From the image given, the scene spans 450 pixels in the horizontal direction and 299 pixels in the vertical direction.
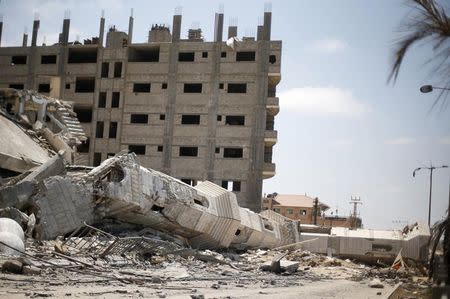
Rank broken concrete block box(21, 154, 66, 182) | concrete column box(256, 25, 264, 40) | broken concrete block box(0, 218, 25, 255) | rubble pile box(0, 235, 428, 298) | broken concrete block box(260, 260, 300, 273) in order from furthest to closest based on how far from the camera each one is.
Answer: concrete column box(256, 25, 264, 40)
broken concrete block box(260, 260, 300, 273)
broken concrete block box(21, 154, 66, 182)
broken concrete block box(0, 218, 25, 255)
rubble pile box(0, 235, 428, 298)

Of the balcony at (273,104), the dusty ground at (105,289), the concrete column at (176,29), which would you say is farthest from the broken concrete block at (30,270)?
the concrete column at (176,29)

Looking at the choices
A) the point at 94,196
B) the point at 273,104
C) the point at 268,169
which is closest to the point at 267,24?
the point at 273,104

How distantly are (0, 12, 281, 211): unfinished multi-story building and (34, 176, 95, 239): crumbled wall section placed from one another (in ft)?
72.1

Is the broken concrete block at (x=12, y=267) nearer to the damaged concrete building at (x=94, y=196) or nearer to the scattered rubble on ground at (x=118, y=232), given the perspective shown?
the scattered rubble on ground at (x=118, y=232)

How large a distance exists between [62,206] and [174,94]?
85.6 feet

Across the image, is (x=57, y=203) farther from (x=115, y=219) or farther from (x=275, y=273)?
(x=275, y=273)

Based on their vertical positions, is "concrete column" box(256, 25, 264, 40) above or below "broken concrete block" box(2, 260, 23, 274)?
above

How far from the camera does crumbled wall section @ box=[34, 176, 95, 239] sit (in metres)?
15.4

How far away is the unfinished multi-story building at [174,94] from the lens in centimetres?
3916

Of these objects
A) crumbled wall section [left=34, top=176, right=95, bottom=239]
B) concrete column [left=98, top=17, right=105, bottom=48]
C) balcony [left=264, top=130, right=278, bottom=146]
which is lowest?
crumbled wall section [left=34, top=176, right=95, bottom=239]

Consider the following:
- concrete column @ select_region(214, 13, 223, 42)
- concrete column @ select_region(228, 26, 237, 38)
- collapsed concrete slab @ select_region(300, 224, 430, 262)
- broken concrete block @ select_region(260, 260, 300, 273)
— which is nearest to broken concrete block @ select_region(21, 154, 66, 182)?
broken concrete block @ select_region(260, 260, 300, 273)

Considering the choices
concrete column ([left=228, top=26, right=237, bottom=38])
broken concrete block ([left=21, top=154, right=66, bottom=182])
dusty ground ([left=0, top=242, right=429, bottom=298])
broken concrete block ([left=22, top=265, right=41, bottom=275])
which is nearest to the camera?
dusty ground ([left=0, top=242, right=429, bottom=298])

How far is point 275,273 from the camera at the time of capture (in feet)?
57.1

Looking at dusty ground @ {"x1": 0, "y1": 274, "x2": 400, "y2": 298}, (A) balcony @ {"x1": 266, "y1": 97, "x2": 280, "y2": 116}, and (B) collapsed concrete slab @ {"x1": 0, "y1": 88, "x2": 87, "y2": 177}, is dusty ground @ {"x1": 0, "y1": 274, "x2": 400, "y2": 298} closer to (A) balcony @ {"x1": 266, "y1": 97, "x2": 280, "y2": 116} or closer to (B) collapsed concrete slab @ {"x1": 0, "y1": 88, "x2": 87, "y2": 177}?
(B) collapsed concrete slab @ {"x1": 0, "y1": 88, "x2": 87, "y2": 177}
